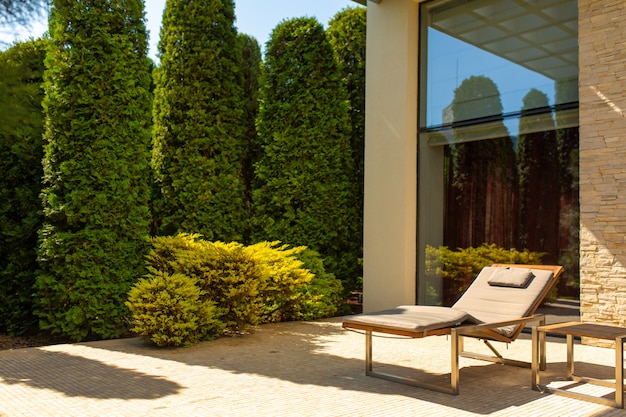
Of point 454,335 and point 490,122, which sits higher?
point 490,122

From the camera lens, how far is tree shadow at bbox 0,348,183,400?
4.42m

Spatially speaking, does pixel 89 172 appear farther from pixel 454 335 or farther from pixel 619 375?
pixel 619 375

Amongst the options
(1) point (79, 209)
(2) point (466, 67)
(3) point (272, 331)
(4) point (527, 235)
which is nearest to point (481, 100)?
(2) point (466, 67)

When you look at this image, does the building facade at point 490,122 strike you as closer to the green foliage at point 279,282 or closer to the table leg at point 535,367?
the green foliage at point 279,282

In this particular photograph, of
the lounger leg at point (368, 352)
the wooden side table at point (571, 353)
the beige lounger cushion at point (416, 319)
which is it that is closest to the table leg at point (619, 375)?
the wooden side table at point (571, 353)

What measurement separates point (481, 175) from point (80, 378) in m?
5.73

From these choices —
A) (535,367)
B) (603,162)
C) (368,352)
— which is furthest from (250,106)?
(535,367)

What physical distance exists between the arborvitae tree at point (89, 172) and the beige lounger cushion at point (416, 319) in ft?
11.7

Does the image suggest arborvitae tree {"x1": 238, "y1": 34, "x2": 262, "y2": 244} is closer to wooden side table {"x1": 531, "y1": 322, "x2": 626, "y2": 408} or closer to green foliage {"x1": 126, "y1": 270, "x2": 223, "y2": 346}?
green foliage {"x1": 126, "y1": 270, "x2": 223, "y2": 346}

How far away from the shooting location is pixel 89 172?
6.91 meters

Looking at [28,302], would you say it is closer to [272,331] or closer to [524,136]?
[272,331]

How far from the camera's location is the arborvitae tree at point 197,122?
8836mm

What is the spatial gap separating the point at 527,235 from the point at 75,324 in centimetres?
572

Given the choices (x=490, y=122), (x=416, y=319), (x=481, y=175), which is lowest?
(x=416, y=319)
